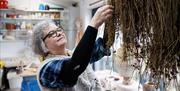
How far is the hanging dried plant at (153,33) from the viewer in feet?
2.53

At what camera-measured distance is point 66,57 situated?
1.73 metres

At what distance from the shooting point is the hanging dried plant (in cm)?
77

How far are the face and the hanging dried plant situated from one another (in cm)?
85

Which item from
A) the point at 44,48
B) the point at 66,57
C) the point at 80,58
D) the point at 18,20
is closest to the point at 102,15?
the point at 80,58

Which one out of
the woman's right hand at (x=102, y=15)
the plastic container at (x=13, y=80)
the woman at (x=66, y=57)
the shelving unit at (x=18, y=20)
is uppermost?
the shelving unit at (x=18, y=20)

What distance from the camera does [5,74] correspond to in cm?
614

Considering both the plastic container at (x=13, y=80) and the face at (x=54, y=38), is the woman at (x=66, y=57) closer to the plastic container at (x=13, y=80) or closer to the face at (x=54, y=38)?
the face at (x=54, y=38)

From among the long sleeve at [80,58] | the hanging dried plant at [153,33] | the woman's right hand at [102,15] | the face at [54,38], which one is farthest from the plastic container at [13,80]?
the hanging dried plant at [153,33]

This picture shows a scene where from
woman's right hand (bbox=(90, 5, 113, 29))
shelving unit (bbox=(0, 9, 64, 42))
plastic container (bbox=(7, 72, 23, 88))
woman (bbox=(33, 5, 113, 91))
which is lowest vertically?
plastic container (bbox=(7, 72, 23, 88))

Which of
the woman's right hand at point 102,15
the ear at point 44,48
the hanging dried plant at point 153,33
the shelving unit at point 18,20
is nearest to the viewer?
the hanging dried plant at point 153,33

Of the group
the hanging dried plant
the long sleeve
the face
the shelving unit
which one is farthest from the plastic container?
the hanging dried plant

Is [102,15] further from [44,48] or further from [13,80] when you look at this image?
[13,80]

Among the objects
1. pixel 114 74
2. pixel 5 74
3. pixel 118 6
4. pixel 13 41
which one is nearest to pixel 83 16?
pixel 13 41

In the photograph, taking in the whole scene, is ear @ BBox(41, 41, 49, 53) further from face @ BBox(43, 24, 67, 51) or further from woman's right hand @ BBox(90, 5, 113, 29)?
woman's right hand @ BBox(90, 5, 113, 29)
